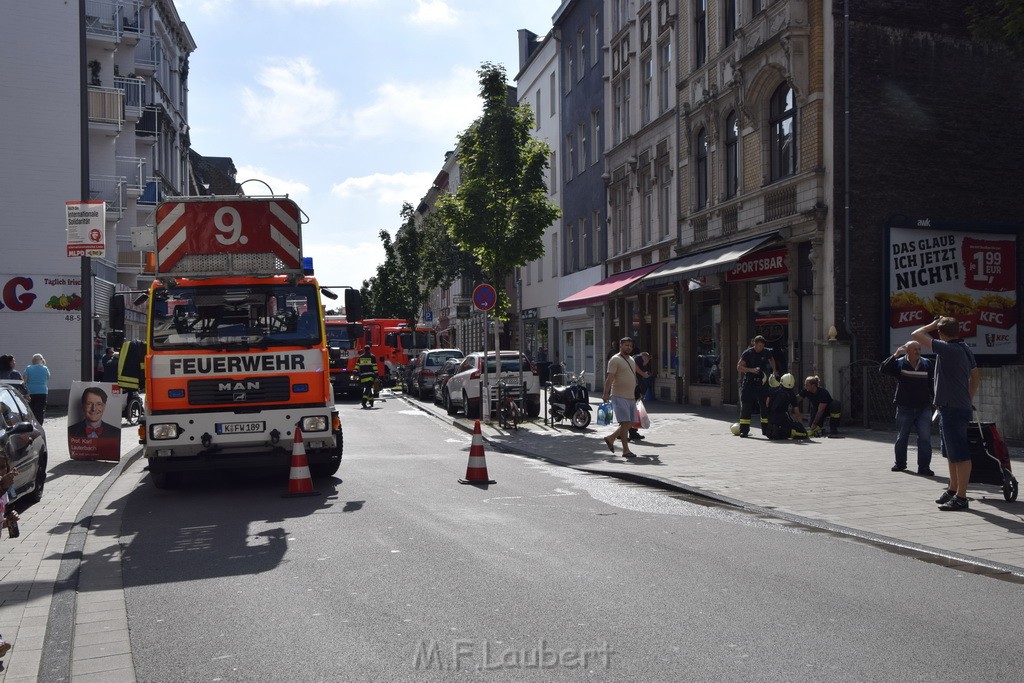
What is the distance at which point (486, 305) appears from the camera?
20.8 m

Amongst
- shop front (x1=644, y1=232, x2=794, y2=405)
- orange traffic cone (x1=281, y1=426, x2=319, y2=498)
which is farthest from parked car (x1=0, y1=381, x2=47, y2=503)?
shop front (x1=644, y1=232, x2=794, y2=405)

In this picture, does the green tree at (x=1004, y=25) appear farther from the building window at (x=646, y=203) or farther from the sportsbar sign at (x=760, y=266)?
the building window at (x=646, y=203)

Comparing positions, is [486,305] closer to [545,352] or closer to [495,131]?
[495,131]

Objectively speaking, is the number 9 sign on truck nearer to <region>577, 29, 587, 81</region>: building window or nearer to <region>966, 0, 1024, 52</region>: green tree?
<region>966, 0, 1024, 52</region>: green tree

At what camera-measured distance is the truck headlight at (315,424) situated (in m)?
11.1

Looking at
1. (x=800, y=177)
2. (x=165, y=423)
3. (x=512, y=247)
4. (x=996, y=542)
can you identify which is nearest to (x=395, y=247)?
(x=512, y=247)

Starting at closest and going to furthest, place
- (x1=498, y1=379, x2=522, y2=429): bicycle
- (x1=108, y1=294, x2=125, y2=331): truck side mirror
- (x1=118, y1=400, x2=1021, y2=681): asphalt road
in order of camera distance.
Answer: (x1=118, y1=400, x2=1021, y2=681): asphalt road
(x1=108, y1=294, x2=125, y2=331): truck side mirror
(x1=498, y1=379, x2=522, y2=429): bicycle

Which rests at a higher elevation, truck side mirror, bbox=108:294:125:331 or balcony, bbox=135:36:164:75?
balcony, bbox=135:36:164:75

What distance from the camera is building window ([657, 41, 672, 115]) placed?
95.3 ft

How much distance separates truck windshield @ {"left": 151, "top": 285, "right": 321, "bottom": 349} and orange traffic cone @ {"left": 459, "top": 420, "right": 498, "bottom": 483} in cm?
223

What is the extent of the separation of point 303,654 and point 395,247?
2162 inches

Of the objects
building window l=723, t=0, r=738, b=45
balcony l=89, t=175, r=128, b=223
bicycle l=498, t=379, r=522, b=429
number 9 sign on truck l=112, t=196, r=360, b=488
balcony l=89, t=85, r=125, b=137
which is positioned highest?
balcony l=89, t=85, r=125, b=137

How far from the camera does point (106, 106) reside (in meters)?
36.3

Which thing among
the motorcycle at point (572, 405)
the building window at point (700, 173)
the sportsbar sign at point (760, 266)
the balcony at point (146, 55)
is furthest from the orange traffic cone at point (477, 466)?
the balcony at point (146, 55)
